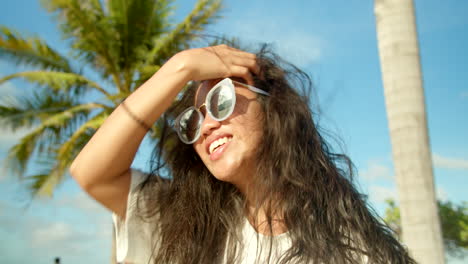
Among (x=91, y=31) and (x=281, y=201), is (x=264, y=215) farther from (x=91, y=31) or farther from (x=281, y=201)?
(x=91, y=31)

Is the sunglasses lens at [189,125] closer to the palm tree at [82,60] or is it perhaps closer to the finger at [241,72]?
the finger at [241,72]

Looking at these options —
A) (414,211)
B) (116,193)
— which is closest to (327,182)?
(116,193)

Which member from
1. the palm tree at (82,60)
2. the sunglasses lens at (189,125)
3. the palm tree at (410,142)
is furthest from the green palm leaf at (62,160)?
the sunglasses lens at (189,125)

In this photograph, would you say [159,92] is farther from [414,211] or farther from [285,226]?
[414,211]

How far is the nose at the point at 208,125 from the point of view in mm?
2053

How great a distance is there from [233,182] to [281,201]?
24 cm

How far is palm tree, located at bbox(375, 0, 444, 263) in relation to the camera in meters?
4.59

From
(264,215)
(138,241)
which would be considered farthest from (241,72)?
(138,241)

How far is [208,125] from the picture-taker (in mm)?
2070

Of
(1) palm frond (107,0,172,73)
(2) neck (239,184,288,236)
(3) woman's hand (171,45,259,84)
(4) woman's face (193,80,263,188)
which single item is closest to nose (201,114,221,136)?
(4) woman's face (193,80,263,188)

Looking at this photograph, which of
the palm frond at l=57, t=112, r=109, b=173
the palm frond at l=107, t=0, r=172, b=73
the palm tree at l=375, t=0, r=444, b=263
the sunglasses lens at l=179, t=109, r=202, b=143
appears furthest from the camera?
the palm frond at l=107, t=0, r=172, b=73

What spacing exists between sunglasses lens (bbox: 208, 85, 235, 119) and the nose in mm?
34

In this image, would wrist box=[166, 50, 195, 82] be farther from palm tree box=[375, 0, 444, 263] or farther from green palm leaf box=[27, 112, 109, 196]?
green palm leaf box=[27, 112, 109, 196]

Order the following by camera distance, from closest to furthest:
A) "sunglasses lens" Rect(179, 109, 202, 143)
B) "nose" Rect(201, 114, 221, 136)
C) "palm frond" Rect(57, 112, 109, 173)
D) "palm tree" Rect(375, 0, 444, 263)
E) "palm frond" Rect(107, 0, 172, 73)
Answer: "nose" Rect(201, 114, 221, 136)
"sunglasses lens" Rect(179, 109, 202, 143)
"palm tree" Rect(375, 0, 444, 263)
"palm frond" Rect(57, 112, 109, 173)
"palm frond" Rect(107, 0, 172, 73)
